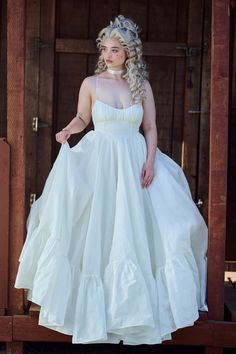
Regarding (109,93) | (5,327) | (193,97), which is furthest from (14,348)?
(193,97)

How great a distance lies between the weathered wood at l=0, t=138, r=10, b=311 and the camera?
3.45 meters

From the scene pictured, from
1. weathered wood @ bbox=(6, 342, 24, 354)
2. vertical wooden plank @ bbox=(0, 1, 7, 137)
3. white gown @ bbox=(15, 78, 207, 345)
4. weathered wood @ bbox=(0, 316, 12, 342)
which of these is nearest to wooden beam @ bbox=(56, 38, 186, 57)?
vertical wooden plank @ bbox=(0, 1, 7, 137)

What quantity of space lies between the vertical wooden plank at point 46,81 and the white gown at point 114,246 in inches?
43.1

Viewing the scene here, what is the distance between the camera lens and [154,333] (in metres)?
3.18

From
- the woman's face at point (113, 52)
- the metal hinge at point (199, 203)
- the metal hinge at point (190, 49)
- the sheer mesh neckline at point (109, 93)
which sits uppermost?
the metal hinge at point (190, 49)

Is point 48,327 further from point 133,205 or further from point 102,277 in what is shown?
point 133,205

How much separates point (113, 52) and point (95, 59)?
1147mm

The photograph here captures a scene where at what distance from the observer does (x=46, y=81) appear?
15.0 feet

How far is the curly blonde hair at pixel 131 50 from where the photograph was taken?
347 cm

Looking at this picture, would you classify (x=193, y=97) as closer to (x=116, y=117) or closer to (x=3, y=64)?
(x=116, y=117)

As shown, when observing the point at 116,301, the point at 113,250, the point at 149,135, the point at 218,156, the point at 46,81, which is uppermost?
the point at 46,81

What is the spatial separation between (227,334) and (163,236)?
71cm

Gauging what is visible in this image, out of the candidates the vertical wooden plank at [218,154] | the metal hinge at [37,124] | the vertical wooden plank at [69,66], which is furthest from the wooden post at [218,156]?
the metal hinge at [37,124]

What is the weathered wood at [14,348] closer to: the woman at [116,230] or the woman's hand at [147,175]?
the woman at [116,230]
